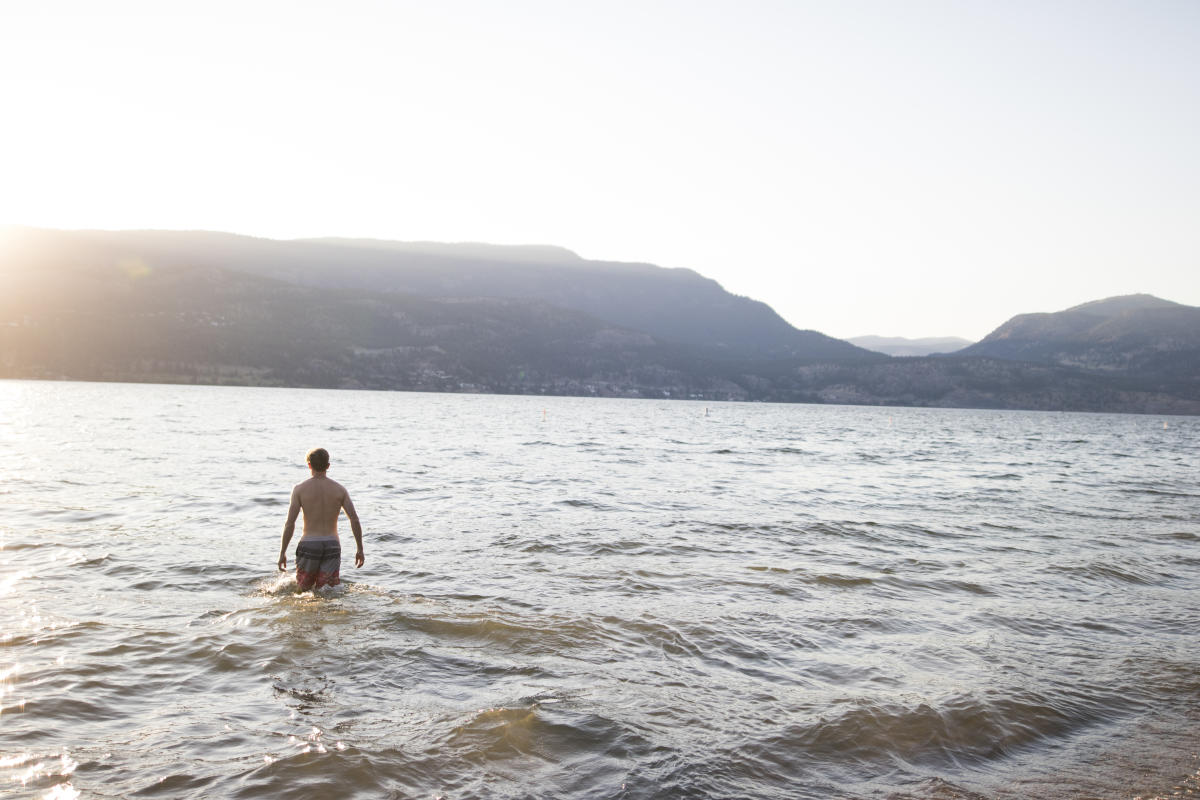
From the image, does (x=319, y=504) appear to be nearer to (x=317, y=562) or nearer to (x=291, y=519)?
(x=291, y=519)

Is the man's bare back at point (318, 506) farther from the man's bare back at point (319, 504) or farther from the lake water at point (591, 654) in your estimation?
the lake water at point (591, 654)

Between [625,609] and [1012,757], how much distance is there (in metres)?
5.57

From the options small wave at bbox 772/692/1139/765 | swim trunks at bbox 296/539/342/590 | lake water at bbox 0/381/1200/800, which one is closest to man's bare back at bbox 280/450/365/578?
swim trunks at bbox 296/539/342/590

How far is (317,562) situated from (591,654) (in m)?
4.76

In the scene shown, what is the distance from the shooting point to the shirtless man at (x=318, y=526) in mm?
11062

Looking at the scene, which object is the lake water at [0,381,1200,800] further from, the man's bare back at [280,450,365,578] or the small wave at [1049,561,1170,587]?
the man's bare back at [280,450,365,578]

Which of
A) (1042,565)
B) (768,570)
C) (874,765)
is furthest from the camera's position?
(1042,565)

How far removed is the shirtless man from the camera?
11.1 m

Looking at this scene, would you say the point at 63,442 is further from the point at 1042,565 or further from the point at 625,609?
the point at 1042,565

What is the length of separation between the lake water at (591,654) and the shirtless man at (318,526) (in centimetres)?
41

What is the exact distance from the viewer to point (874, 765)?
6508 millimetres

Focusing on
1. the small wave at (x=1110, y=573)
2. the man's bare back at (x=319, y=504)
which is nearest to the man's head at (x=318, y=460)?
the man's bare back at (x=319, y=504)

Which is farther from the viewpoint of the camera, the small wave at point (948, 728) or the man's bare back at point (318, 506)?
the man's bare back at point (318, 506)

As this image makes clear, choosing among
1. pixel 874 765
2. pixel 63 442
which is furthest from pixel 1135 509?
pixel 63 442
